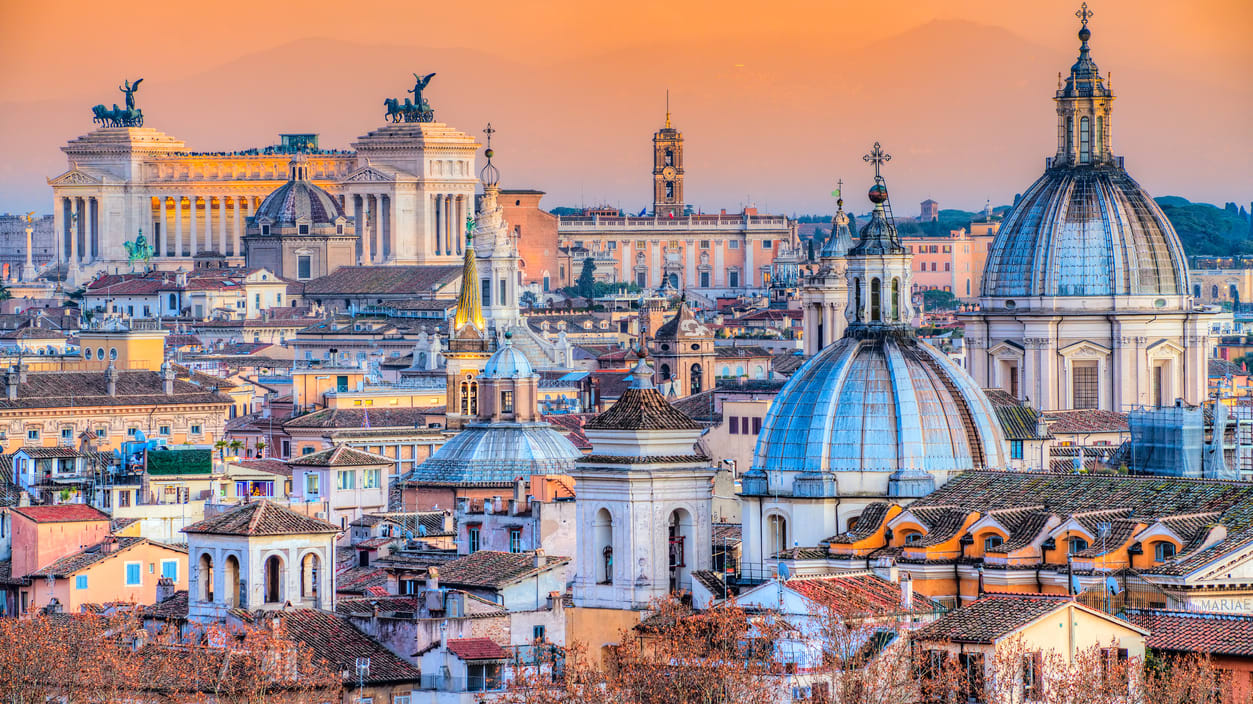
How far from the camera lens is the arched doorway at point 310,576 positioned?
42.6m

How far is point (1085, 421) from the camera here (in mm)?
61594

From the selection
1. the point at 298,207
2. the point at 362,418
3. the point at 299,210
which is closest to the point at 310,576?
the point at 362,418

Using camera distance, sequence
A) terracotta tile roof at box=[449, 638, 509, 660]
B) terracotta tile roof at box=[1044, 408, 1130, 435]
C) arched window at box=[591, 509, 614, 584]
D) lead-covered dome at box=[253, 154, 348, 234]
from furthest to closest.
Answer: lead-covered dome at box=[253, 154, 348, 234] < terracotta tile roof at box=[1044, 408, 1130, 435] < arched window at box=[591, 509, 614, 584] < terracotta tile roof at box=[449, 638, 509, 660]

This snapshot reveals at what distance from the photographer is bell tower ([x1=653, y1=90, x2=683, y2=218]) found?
161 meters

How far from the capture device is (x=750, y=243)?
546 feet

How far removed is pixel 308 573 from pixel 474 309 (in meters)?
32.2

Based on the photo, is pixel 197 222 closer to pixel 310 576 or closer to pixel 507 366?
pixel 507 366

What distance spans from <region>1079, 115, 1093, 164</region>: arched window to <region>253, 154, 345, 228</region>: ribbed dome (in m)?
72.0

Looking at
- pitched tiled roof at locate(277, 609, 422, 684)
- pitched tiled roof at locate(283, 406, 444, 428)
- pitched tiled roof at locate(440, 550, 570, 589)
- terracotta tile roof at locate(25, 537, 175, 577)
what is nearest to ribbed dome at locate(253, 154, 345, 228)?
pitched tiled roof at locate(283, 406, 444, 428)

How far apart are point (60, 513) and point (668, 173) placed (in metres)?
119

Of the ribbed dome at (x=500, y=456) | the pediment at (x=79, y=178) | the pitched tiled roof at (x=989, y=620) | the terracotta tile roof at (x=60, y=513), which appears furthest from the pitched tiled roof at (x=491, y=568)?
the pediment at (x=79, y=178)

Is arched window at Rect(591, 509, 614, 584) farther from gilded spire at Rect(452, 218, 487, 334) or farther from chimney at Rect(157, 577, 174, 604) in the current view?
gilded spire at Rect(452, 218, 487, 334)

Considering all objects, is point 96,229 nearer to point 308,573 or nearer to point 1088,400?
point 1088,400

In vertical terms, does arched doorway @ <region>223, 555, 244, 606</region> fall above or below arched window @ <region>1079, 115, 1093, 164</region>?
below
